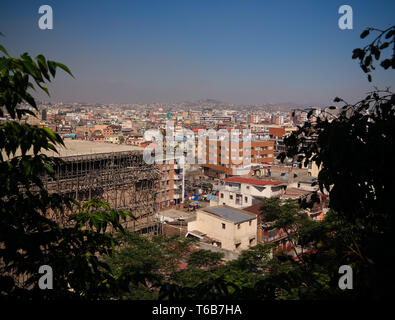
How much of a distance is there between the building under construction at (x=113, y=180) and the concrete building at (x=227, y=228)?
224 cm

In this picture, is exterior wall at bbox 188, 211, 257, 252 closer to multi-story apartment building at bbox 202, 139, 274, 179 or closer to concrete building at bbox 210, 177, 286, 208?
concrete building at bbox 210, 177, 286, 208


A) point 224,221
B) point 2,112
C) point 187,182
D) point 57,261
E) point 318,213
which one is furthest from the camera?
point 187,182

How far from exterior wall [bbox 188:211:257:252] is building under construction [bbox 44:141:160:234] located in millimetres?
2237

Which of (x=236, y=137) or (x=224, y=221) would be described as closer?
(x=224, y=221)

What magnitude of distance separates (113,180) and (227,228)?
4003 mm

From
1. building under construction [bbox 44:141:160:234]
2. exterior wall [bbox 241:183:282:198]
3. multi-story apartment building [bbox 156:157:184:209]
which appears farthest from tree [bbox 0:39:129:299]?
multi-story apartment building [bbox 156:157:184:209]

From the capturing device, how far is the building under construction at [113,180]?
390 inches

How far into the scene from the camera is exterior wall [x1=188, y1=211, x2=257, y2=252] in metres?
9.34

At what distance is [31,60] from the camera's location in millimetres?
1267

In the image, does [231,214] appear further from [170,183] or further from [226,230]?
[170,183]

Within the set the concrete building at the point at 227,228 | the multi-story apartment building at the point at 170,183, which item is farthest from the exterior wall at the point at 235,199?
the multi-story apartment building at the point at 170,183
